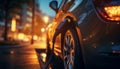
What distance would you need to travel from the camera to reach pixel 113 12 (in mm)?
3488

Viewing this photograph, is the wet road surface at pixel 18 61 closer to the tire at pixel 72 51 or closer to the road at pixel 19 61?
the road at pixel 19 61

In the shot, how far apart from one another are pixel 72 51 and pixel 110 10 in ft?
3.54

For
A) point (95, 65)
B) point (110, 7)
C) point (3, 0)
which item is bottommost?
point (95, 65)

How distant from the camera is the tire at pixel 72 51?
13.0ft

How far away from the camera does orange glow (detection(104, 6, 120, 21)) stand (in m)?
3.46

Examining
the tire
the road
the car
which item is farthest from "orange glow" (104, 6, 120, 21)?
the road

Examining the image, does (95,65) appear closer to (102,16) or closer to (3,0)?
(102,16)

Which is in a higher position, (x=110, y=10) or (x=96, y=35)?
(x=110, y=10)

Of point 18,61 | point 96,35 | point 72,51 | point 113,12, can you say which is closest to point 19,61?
point 18,61

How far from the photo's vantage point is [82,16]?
3.93 m

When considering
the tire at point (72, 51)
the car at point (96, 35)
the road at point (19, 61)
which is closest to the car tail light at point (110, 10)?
the car at point (96, 35)

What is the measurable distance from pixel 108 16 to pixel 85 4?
49 centimetres

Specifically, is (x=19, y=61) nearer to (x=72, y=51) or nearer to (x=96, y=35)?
(x=72, y=51)

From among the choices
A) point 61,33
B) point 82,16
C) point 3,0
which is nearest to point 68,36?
point 61,33
